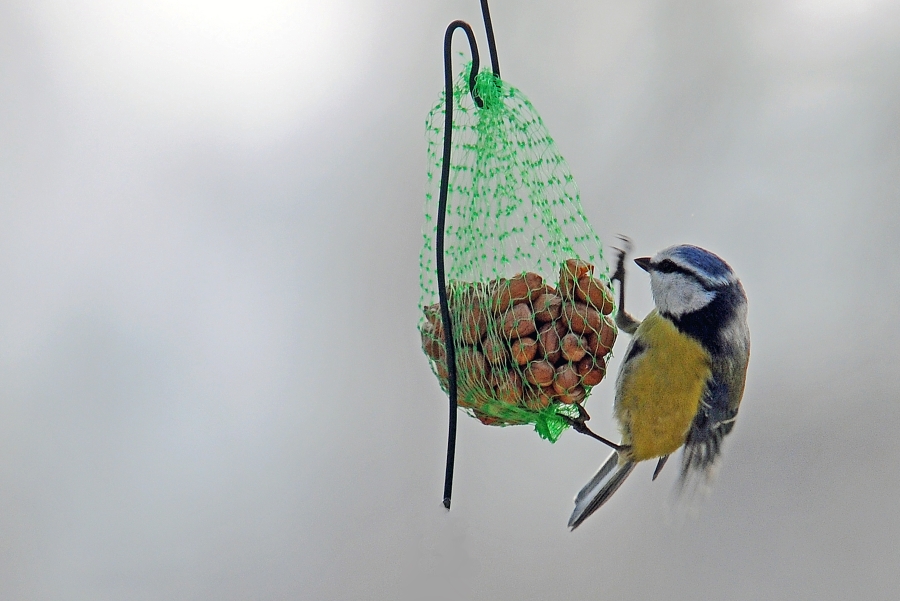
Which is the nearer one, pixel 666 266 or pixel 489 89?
pixel 489 89

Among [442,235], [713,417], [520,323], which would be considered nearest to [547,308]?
[520,323]

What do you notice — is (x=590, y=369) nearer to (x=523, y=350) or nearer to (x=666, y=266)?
(x=523, y=350)

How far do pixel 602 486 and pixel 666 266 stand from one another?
0.32 metres

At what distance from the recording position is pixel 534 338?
0.78 meters

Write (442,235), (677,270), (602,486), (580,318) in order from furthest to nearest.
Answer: (602,486) → (677,270) → (580,318) → (442,235)

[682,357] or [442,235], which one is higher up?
[442,235]

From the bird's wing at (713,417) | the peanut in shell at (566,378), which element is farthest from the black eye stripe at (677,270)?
the peanut in shell at (566,378)

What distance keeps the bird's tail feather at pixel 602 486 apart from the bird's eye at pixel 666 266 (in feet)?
0.86

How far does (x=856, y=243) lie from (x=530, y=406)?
115 cm

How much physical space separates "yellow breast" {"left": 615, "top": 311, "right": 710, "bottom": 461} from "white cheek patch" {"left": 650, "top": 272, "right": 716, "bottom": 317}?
0.8 inches

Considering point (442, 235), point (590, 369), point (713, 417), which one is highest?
point (442, 235)

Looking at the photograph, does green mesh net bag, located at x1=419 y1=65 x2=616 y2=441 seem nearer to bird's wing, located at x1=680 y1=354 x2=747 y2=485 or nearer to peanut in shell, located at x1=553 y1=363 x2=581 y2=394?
peanut in shell, located at x1=553 y1=363 x2=581 y2=394

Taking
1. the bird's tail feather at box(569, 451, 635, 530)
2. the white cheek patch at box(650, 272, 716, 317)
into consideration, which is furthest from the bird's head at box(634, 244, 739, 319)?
the bird's tail feather at box(569, 451, 635, 530)

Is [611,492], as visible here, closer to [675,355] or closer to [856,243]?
[675,355]
